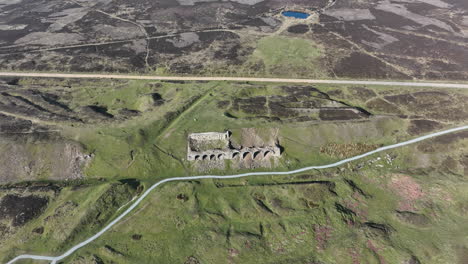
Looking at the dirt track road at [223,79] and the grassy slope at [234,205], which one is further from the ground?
the dirt track road at [223,79]

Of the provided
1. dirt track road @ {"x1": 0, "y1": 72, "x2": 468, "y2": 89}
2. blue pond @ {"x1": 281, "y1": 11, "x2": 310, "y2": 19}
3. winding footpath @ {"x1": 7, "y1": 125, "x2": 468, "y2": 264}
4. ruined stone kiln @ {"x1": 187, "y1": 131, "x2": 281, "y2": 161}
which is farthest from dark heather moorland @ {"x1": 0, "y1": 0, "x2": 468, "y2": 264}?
blue pond @ {"x1": 281, "y1": 11, "x2": 310, "y2": 19}

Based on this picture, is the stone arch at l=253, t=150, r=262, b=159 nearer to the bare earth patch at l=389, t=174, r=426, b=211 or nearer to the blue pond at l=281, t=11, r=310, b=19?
the bare earth patch at l=389, t=174, r=426, b=211

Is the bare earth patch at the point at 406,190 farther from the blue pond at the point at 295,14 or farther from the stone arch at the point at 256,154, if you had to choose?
the blue pond at the point at 295,14

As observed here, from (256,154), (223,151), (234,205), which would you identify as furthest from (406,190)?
(223,151)

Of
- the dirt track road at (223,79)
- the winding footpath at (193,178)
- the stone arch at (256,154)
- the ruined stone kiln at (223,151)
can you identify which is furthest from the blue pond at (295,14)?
the stone arch at (256,154)

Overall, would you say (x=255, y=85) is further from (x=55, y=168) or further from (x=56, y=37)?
(x=56, y=37)

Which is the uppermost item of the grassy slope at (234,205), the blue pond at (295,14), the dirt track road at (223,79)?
the blue pond at (295,14)

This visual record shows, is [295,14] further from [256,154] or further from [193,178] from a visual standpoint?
[193,178]

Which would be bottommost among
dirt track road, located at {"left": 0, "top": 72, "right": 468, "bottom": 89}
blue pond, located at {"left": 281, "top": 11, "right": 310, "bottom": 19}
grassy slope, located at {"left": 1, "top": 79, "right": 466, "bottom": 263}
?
grassy slope, located at {"left": 1, "top": 79, "right": 466, "bottom": 263}
